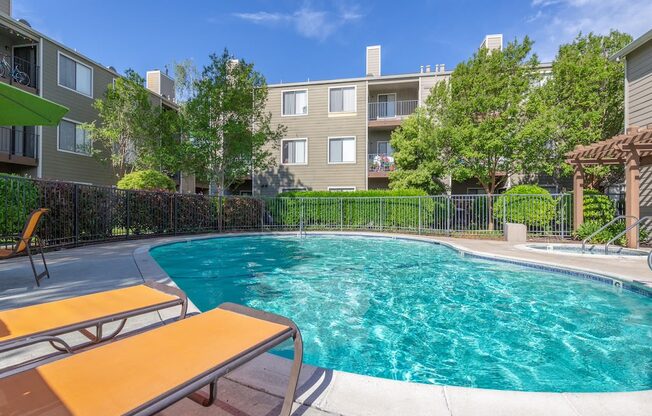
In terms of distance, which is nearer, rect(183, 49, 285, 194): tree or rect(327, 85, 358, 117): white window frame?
rect(183, 49, 285, 194): tree

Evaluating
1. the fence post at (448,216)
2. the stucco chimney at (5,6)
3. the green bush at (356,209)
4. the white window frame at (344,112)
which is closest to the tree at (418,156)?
the green bush at (356,209)

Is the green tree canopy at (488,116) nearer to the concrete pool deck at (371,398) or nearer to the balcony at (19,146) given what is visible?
the concrete pool deck at (371,398)

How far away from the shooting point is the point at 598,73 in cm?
1488

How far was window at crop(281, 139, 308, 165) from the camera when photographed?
20328mm

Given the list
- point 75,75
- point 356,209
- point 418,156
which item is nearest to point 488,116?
point 418,156

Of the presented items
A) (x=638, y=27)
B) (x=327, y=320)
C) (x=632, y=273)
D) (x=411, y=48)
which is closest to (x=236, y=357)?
(x=327, y=320)

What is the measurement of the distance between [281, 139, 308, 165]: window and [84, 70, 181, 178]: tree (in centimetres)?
622

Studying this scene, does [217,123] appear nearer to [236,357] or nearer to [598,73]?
[236,357]

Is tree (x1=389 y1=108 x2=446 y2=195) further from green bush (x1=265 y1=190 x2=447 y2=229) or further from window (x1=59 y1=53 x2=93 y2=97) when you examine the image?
window (x1=59 y1=53 x2=93 y2=97)

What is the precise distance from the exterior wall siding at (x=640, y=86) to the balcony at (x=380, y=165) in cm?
1011

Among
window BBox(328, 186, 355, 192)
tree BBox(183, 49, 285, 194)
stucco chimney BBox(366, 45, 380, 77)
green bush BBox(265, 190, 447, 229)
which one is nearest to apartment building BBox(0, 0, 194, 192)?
tree BBox(183, 49, 285, 194)

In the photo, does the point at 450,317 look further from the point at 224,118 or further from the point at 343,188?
the point at 343,188

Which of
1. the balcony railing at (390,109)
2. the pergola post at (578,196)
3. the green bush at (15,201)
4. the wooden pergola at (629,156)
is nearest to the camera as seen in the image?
the green bush at (15,201)

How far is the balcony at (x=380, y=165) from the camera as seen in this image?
19172 mm
